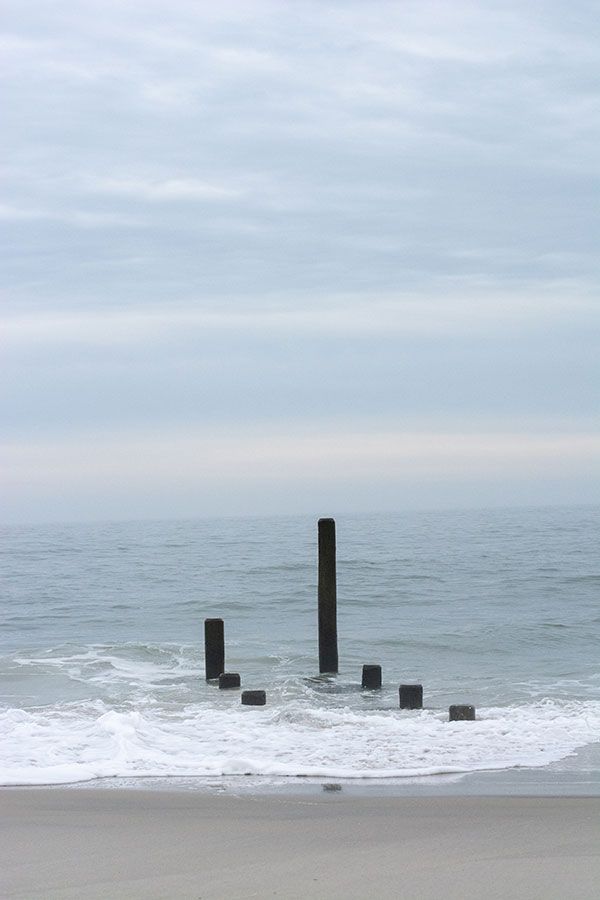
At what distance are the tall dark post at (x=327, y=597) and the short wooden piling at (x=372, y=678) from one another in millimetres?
1444

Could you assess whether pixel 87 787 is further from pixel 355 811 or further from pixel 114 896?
pixel 114 896

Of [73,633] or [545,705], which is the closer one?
[545,705]

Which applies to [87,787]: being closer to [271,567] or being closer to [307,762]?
[307,762]

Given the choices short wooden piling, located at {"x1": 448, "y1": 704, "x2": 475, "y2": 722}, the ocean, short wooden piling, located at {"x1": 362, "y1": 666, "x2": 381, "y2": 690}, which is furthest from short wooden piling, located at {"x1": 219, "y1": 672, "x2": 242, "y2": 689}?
short wooden piling, located at {"x1": 448, "y1": 704, "x2": 475, "y2": 722}

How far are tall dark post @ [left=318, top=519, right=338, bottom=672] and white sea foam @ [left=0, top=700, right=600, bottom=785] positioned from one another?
122 inches

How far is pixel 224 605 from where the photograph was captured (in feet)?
95.0

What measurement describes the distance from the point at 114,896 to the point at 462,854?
7.33ft

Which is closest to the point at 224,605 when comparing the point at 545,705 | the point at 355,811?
the point at 545,705

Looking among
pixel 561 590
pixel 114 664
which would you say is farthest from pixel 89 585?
pixel 114 664

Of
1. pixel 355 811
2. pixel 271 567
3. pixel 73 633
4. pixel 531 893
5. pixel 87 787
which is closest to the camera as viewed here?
pixel 531 893

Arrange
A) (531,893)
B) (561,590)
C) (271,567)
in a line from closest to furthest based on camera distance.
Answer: (531,893) → (561,590) → (271,567)

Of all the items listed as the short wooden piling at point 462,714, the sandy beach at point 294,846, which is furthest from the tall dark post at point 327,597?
the sandy beach at point 294,846

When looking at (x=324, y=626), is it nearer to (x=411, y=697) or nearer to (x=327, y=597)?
(x=327, y=597)

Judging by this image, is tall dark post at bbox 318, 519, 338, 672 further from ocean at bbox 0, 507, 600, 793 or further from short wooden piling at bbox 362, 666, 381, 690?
short wooden piling at bbox 362, 666, 381, 690
